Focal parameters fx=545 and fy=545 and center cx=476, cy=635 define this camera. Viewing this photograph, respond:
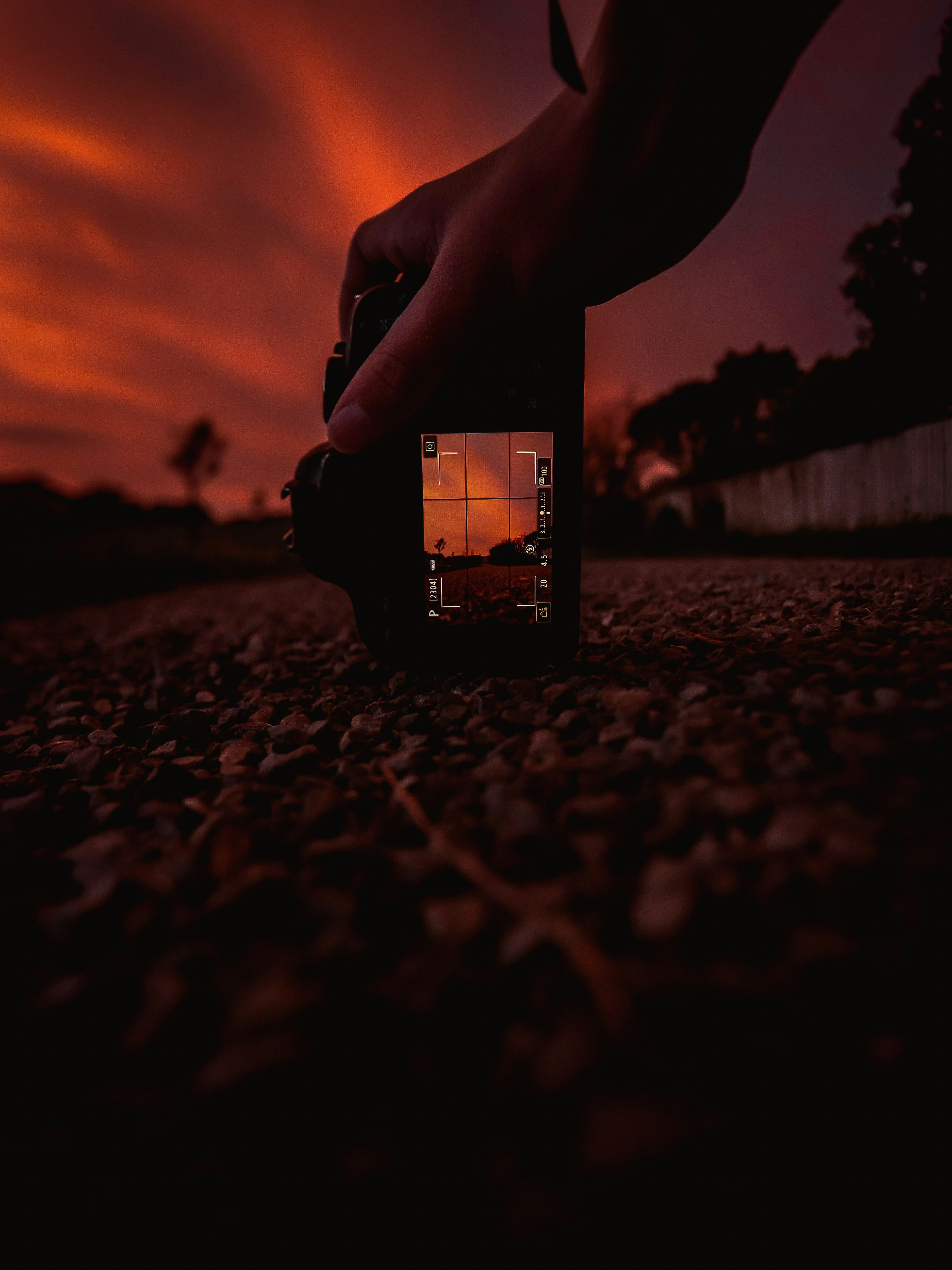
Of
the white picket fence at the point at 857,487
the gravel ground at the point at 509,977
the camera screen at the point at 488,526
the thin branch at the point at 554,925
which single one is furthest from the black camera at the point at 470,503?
the white picket fence at the point at 857,487

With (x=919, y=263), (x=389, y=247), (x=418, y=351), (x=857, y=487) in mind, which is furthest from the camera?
(x=857, y=487)

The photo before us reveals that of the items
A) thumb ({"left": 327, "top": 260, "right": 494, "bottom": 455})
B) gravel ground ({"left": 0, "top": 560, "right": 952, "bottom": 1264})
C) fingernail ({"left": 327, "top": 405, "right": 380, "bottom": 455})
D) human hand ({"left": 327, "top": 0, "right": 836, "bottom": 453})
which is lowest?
gravel ground ({"left": 0, "top": 560, "right": 952, "bottom": 1264})

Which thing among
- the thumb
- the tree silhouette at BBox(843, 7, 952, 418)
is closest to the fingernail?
the thumb

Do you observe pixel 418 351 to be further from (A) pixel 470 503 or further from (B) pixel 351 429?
(A) pixel 470 503

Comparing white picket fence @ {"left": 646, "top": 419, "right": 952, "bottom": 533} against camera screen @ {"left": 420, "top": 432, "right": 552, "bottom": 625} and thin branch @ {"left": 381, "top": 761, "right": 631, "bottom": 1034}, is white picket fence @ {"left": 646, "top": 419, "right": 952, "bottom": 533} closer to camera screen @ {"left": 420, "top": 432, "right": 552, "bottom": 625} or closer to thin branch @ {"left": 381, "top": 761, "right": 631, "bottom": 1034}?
camera screen @ {"left": 420, "top": 432, "right": 552, "bottom": 625}

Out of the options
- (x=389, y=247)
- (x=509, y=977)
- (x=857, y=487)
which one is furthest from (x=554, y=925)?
(x=857, y=487)

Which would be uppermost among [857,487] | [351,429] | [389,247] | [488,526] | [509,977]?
[389,247]

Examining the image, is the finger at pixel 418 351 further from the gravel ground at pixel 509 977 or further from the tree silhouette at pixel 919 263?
the tree silhouette at pixel 919 263
